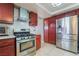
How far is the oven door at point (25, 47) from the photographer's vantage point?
2730mm

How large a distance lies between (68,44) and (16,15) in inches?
107

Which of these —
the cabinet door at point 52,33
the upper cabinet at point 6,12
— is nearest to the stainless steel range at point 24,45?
the upper cabinet at point 6,12

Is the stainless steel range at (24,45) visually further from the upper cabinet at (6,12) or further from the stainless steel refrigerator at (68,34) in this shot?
the stainless steel refrigerator at (68,34)

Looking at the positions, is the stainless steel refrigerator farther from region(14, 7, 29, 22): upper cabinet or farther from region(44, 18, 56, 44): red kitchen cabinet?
region(14, 7, 29, 22): upper cabinet

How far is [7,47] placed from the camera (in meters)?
2.37

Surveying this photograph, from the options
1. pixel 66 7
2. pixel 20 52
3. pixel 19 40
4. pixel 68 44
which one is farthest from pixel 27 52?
pixel 66 7

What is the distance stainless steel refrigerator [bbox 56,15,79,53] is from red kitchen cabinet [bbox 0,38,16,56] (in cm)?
261

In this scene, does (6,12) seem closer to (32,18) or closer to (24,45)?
(24,45)

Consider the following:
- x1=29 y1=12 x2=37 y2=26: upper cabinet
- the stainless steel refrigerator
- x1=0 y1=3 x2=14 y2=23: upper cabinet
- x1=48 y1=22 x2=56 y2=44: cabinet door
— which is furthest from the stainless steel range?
x1=48 y1=22 x2=56 y2=44: cabinet door

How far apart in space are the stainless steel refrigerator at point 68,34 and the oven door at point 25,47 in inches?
67.2

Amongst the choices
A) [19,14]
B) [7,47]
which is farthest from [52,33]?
[7,47]

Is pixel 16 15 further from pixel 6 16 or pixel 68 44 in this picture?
pixel 68 44

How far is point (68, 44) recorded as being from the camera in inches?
161

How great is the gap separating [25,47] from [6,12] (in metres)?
1.35
